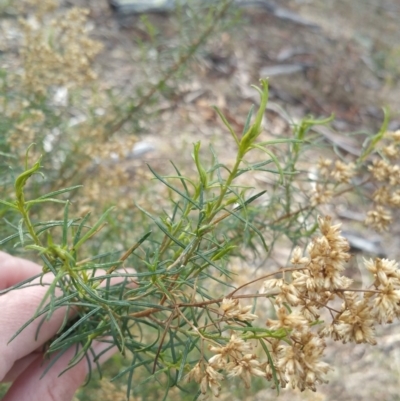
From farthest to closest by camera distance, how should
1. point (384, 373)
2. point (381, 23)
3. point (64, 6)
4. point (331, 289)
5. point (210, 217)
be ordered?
point (381, 23)
point (64, 6)
point (384, 373)
point (210, 217)
point (331, 289)

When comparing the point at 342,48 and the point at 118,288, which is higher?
the point at 118,288

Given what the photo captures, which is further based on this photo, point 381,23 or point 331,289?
point 381,23

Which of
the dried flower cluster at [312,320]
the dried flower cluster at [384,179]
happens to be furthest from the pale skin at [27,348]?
the dried flower cluster at [384,179]

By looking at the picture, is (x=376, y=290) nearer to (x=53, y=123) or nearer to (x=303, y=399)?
(x=53, y=123)

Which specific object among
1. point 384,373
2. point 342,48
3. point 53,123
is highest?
point 53,123

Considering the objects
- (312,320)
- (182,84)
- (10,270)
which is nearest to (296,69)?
(182,84)

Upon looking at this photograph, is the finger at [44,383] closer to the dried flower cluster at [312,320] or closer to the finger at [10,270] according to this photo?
the finger at [10,270]

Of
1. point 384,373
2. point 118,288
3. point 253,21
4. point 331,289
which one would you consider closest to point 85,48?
point 118,288

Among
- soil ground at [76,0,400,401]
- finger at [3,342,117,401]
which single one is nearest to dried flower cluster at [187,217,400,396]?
finger at [3,342,117,401]
